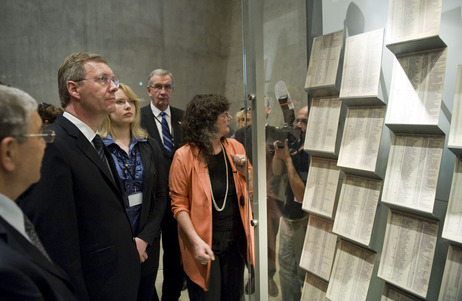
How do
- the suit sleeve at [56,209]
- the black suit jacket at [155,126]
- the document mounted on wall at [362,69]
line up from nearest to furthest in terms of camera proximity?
the suit sleeve at [56,209], the document mounted on wall at [362,69], the black suit jacket at [155,126]

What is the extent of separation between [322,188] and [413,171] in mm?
424

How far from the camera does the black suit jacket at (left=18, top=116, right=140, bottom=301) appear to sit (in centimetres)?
113

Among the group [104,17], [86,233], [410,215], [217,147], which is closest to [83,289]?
[86,233]

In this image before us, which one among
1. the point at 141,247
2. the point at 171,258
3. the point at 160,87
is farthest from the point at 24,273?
the point at 160,87

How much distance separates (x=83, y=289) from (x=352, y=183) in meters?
1.14

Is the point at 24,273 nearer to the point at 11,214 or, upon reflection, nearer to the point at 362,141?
the point at 11,214

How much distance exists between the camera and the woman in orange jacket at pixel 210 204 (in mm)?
1840

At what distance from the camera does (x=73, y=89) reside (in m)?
1.37

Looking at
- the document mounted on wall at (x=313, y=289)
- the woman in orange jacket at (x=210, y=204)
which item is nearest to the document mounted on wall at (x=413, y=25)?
the woman in orange jacket at (x=210, y=204)

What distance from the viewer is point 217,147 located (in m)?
1.98

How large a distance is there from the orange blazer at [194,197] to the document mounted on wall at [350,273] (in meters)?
0.56

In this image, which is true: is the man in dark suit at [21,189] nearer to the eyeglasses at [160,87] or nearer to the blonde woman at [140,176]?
the blonde woman at [140,176]

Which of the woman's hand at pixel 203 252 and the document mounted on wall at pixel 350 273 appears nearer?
the document mounted on wall at pixel 350 273

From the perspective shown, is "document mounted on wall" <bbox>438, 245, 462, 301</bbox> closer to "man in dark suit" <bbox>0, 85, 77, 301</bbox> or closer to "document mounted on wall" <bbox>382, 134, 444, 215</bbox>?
"document mounted on wall" <bbox>382, 134, 444, 215</bbox>
